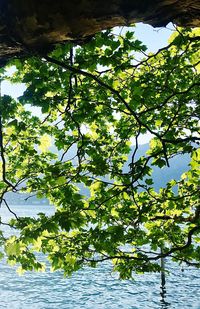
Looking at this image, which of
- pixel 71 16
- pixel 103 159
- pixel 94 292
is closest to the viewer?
pixel 71 16

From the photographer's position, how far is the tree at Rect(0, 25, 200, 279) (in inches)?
243

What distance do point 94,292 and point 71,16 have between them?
46.2m

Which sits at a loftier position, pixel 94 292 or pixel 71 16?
pixel 71 16

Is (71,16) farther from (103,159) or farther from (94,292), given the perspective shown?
(94,292)

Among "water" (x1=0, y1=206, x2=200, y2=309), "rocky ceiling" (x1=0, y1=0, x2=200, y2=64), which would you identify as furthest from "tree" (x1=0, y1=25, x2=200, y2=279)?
"water" (x1=0, y1=206, x2=200, y2=309)

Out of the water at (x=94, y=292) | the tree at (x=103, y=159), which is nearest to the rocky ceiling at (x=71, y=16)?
the tree at (x=103, y=159)

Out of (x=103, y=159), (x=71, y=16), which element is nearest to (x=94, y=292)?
(x=103, y=159)

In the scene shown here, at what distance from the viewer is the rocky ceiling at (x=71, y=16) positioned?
299 centimetres

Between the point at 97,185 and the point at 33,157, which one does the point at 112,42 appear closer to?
the point at 97,185

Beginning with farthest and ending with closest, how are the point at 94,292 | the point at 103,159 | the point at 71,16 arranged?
1. the point at 94,292
2. the point at 103,159
3. the point at 71,16

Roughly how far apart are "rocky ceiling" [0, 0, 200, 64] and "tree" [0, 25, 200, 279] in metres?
1.79

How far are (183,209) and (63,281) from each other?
4777 cm

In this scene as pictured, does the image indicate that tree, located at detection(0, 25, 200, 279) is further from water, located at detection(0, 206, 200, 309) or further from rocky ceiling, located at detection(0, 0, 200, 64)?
water, located at detection(0, 206, 200, 309)

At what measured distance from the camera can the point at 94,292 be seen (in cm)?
4544
